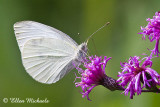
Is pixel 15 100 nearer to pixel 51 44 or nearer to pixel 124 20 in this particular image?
pixel 51 44

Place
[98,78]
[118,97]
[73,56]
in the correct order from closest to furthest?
[98,78] → [73,56] → [118,97]

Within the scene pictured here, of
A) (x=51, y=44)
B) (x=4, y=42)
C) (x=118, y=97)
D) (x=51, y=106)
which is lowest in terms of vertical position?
(x=51, y=106)

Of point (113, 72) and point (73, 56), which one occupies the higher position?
point (73, 56)

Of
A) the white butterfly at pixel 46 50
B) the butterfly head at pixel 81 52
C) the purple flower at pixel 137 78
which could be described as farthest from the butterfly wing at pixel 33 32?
the purple flower at pixel 137 78

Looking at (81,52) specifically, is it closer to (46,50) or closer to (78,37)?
(46,50)

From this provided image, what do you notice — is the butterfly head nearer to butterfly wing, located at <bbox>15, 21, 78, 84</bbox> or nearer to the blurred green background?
butterfly wing, located at <bbox>15, 21, 78, 84</bbox>

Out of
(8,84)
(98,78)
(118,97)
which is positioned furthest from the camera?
(8,84)

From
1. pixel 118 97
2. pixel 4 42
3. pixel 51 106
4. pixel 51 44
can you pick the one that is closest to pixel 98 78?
pixel 51 44
